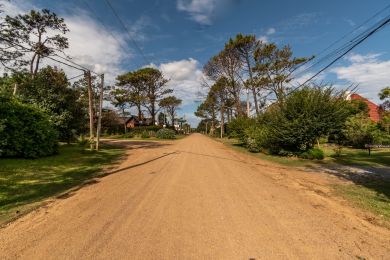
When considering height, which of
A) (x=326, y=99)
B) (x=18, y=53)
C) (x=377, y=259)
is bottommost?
(x=377, y=259)

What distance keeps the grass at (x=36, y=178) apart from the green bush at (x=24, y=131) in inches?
24.5

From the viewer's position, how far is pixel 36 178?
930 cm

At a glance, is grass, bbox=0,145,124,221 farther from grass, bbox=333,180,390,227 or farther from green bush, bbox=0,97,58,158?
grass, bbox=333,180,390,227

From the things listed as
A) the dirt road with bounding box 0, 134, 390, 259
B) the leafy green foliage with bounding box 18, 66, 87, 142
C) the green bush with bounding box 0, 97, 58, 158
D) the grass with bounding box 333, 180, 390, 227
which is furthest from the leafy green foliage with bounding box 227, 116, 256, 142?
the dirt road with bounding box 0, 134, 390, 259

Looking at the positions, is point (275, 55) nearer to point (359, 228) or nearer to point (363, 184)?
Answer: point (363, 184)

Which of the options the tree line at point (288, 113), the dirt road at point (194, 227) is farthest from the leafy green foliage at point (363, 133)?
the dirt road at point (194, 227)

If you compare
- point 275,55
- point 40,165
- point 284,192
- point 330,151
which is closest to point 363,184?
point 284,192

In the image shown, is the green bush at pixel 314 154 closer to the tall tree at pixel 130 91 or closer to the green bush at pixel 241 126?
the green bush at pixel 241 126

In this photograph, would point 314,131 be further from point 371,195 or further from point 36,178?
point 36,178

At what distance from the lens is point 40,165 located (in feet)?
38.0

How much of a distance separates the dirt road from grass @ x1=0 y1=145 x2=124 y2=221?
2.87 ft

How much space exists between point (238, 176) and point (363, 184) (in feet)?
14.2

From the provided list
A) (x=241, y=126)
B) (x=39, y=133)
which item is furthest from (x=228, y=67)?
(x=39, y=133)

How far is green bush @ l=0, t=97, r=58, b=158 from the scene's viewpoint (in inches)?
462
